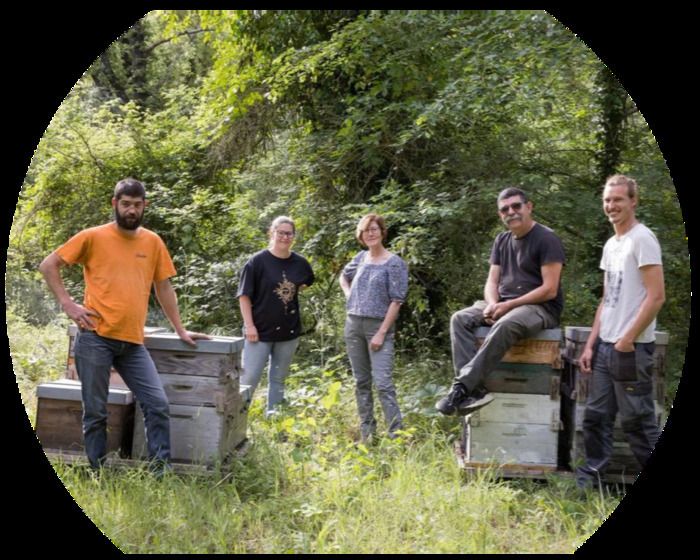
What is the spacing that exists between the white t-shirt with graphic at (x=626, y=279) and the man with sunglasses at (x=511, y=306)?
433mm

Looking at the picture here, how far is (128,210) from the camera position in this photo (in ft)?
13.8

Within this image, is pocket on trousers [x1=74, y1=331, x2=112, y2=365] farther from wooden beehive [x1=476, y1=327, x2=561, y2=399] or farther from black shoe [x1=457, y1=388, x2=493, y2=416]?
wooden beehive [x1=476, y1=327, x2=561, y2=399]

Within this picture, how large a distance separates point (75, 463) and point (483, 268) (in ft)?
15.8

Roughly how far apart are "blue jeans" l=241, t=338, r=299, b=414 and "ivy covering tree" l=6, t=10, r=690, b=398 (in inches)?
41.3

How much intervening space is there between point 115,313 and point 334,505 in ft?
6.13

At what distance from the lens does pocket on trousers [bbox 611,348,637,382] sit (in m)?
4.03

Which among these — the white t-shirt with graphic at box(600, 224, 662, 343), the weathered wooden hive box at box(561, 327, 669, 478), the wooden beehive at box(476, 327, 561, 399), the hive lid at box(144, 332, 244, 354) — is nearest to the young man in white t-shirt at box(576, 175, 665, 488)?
the white t-shirt with graphic at box(600, 224, 662, 343)

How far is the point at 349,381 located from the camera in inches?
290

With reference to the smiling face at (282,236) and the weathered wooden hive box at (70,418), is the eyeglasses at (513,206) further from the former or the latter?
the weathered wooden hive box at (70,418)

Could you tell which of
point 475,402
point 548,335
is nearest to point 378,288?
point 475,402

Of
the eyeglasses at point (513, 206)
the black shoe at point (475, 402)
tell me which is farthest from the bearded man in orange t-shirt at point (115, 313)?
the eyeglasses at point (513, 206)

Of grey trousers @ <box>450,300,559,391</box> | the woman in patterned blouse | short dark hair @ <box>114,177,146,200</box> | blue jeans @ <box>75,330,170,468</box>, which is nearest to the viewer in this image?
short dark hair @ <box>114,177,146,200</box>

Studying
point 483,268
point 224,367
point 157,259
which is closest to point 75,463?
point 224,367

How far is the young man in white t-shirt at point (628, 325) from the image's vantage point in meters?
3.86
